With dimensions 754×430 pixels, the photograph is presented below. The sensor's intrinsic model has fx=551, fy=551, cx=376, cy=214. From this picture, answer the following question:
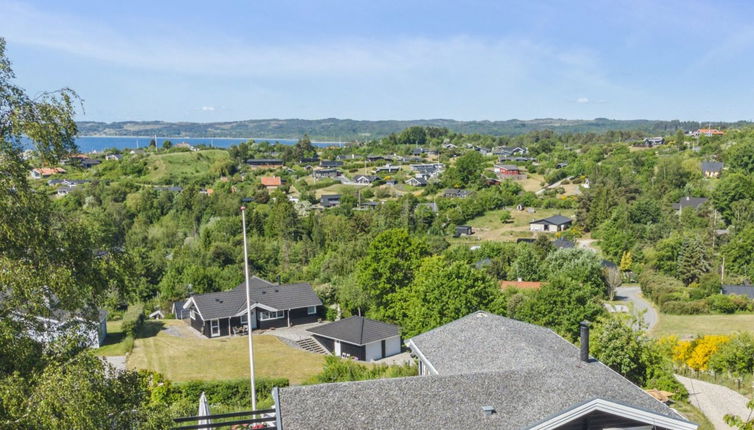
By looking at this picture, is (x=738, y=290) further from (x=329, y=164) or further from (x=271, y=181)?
(x=329, y=164)

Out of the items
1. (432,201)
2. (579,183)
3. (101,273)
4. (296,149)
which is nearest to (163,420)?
(101,273)

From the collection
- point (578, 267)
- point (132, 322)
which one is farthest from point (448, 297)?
point (132, 322)

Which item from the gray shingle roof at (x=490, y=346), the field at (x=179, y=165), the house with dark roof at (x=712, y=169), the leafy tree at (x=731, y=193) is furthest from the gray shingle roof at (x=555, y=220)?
the field at (x=179, y=165)

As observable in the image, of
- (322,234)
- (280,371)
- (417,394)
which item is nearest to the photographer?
(417,394)

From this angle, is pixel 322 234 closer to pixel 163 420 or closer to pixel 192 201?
pixel 192 201

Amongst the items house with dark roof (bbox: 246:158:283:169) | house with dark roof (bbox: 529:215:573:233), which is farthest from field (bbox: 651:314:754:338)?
house with dark roof (bbox: 246:158:283:169)

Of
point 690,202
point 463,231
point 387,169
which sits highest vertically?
point 690,202
